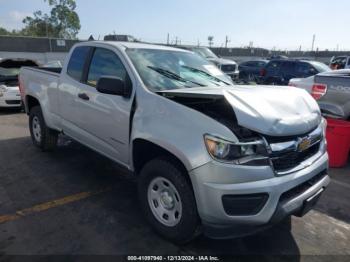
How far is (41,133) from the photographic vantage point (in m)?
5.59

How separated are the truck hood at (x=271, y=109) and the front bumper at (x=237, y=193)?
14.1 inches

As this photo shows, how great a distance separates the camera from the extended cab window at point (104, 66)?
12.3 feet

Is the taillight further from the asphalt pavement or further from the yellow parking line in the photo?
the yellow parking line

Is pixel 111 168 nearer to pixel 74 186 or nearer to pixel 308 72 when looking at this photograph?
pixel 74 186

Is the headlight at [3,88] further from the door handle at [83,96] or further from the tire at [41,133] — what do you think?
the door handle at [83,96]

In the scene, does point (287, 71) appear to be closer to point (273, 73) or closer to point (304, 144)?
point (273, 73)

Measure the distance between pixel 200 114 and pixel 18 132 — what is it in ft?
19.5

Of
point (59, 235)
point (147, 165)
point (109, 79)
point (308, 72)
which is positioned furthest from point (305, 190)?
point (308, 72)

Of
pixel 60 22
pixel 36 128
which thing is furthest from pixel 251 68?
pixel 60 22

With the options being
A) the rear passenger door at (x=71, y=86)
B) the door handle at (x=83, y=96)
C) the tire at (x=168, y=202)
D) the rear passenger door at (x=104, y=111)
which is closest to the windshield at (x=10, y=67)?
the rear passenger door at (x=71, y=86)

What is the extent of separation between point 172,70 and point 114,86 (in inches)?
32.1

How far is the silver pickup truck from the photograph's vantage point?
2561 mm

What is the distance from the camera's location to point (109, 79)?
330 centimetres

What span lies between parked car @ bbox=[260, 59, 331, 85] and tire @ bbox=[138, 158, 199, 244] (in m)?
12.0
